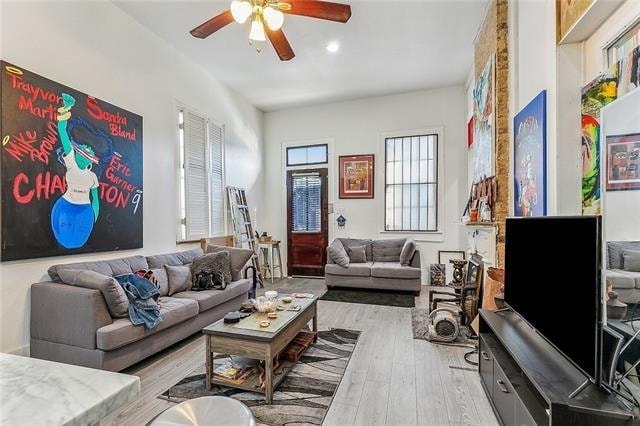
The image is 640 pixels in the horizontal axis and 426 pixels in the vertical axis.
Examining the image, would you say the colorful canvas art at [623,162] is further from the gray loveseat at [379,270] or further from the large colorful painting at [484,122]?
the gray loveseat at [379,270]

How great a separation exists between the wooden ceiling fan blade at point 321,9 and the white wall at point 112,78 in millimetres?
2172

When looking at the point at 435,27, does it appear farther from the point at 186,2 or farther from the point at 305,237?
the point at 305,237

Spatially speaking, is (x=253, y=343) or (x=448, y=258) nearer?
(x=253, y=343)

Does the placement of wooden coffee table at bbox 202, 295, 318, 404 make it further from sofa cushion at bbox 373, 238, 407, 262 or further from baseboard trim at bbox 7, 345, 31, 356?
sofa cushion at bbox 373, 238, 407, 262

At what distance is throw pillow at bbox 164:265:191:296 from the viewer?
3.46 metres

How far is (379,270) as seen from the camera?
16.5ft

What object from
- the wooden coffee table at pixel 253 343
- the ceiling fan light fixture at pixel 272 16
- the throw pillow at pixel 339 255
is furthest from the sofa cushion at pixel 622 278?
the throw pillow at pixel 339 255

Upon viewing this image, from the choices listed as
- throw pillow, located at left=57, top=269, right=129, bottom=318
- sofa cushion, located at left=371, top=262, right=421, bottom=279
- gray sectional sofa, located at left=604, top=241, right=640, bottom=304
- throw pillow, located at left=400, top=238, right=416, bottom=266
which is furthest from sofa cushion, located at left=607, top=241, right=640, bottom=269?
throw pillow, located at left=400, top=238, right=416, bottom=266

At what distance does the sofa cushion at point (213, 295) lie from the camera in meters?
3.27

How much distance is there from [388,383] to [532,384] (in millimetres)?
1080

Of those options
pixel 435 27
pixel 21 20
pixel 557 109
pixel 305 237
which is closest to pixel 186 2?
pixel 21 20

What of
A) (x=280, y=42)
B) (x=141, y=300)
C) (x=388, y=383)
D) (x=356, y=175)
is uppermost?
(x=280, y=42)

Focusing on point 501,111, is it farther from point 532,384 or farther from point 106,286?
point 106,286

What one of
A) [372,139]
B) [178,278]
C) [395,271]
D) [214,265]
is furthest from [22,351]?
[372,139]
